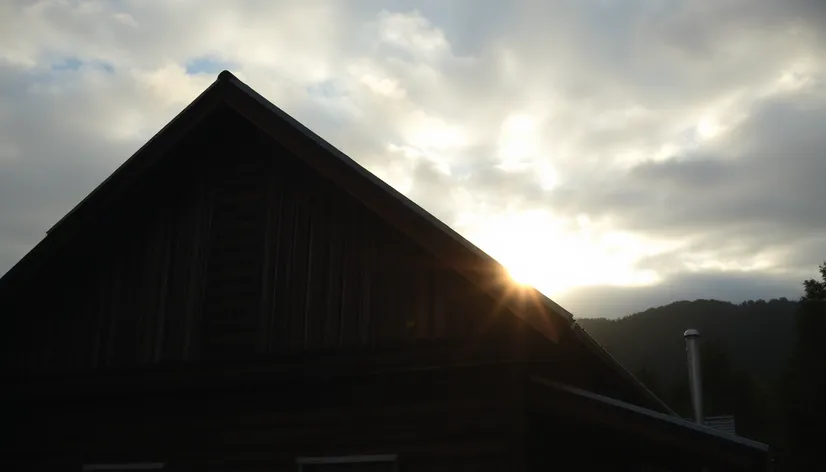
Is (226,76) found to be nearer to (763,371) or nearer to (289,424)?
(289,424)

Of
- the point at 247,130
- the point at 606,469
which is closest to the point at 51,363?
the point at 247,130

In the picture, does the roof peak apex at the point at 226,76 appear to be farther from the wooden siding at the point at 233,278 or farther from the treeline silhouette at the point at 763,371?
the treeline silhouette at the point at 763,371

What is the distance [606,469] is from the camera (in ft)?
37.0

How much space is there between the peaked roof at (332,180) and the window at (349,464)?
217 centimetres

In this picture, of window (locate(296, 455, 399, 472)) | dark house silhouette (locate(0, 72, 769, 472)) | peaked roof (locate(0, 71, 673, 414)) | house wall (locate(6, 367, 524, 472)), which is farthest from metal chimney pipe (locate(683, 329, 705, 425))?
window (locate(296, 455, 399, 472))

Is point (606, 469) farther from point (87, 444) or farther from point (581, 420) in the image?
point (87, 444)

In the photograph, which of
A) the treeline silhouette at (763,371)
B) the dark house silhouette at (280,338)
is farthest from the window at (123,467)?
the treeline silhouette at (763,371)

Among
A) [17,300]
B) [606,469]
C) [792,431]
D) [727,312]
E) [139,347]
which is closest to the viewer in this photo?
[139,347]

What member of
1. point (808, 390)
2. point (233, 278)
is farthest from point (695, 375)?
point (808, 390)

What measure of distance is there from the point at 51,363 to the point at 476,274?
599 centimetres

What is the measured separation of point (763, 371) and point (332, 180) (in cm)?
11371

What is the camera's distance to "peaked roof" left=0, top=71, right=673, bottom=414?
7.57 meters

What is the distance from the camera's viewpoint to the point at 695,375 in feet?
58.9

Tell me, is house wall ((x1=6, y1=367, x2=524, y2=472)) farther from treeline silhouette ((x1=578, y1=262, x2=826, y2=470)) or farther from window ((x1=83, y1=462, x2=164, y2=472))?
treeline silhouette ((x1=578, y1=262, x2=826, y2=470))
